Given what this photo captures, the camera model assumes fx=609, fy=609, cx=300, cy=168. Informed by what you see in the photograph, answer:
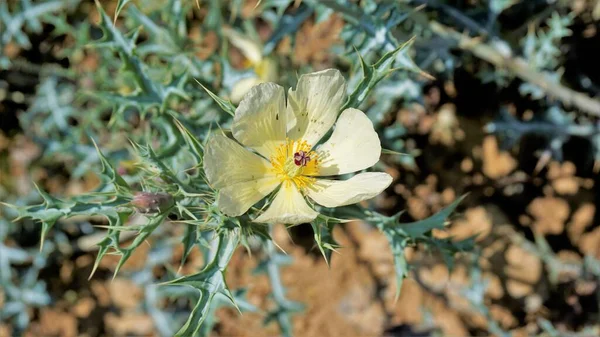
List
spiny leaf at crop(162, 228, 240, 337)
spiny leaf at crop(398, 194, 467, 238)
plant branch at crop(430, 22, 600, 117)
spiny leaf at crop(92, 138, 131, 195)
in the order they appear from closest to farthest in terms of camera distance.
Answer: spiny leaf at crop(162, 228, 240, 337) < spiny leaf at crop(92, 138, 131, 195) < spiny leaf at crop(398, 194, 467, 238) < plant branch at crop(430, 22, 600, 117)

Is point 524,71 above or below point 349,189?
below

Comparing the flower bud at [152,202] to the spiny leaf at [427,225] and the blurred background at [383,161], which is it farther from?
the blurred background at [383,161]

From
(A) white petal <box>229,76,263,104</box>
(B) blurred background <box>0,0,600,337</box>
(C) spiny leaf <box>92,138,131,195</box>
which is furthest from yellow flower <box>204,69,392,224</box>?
(A) white petal <box>229,76,263,104</box>

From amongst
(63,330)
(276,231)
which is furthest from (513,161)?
(63,330)

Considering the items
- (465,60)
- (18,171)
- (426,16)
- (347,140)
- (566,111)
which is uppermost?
(347,140)

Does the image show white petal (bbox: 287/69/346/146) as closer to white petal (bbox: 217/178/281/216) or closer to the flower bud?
white petal (bbox: 217/178/281/216)

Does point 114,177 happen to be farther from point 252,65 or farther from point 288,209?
point 252,65

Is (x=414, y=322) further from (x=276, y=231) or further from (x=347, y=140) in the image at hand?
(x=347, y=140)

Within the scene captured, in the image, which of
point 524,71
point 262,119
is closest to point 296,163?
point 262,119
